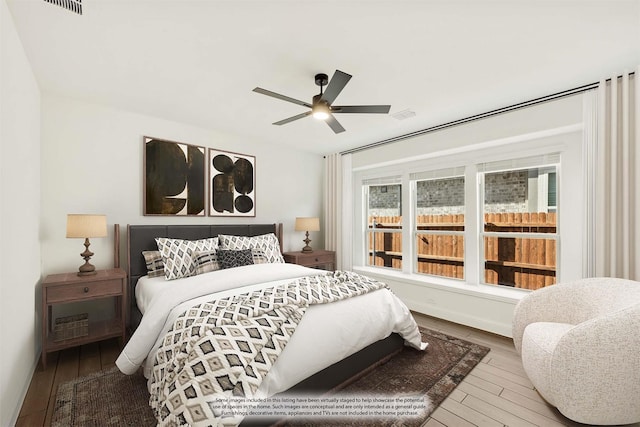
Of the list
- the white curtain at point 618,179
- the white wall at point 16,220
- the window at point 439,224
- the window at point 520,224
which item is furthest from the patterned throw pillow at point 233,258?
the white curtain at point 618,179

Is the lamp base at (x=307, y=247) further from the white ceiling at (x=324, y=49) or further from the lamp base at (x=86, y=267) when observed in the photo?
the lamp base at (x=86, y=267)

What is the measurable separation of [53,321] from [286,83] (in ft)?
9.88

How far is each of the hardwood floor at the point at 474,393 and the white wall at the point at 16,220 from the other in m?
0.11

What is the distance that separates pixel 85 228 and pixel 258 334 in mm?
1994

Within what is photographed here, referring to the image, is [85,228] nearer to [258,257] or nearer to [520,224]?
[258,257]

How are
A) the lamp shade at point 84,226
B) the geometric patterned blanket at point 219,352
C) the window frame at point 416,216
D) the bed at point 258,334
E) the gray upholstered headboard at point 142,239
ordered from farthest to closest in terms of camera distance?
the window frame at point 416,216, the gray upholstered headboard at point 142,239, the lamp shade at point 84,226, the bed at point 258,334, the geometric patterned blanket at point 219,352

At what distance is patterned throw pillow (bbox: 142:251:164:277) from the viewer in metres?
2.98

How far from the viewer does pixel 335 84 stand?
6.36 feet

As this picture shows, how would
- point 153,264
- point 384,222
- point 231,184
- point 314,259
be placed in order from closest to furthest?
point 153,264 < point 231,184 < point 314,259 < point 384,222

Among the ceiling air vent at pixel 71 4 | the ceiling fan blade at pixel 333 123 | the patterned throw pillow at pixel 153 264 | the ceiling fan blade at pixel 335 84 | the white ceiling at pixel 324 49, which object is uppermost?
the ceiling air vent at pixel 71 4

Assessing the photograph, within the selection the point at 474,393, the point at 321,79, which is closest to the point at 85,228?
the point at 321,79

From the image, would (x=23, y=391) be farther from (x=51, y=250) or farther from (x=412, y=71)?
(x=412, y=71)

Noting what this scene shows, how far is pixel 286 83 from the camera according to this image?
2.40 m

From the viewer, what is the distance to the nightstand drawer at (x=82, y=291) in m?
2.33
